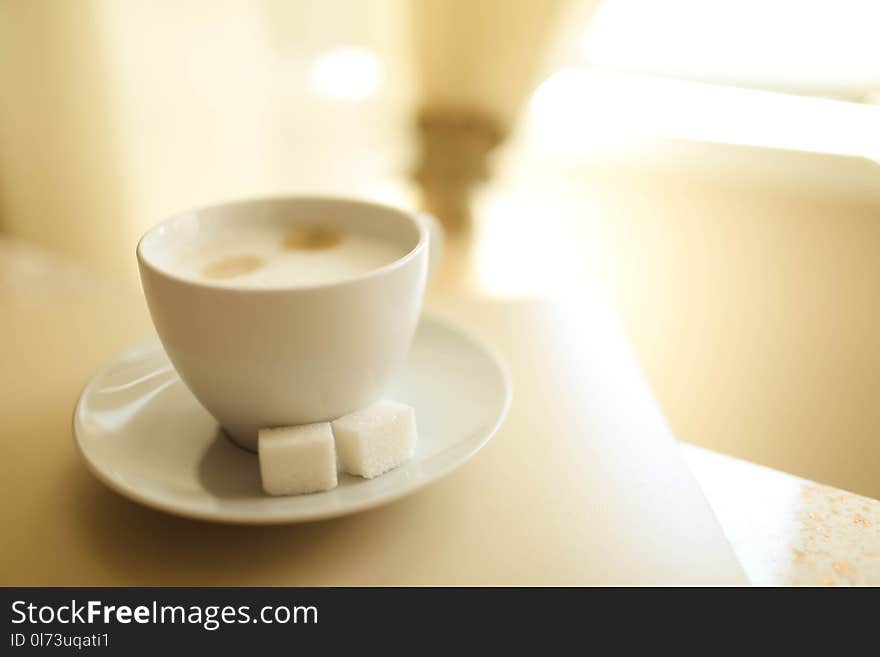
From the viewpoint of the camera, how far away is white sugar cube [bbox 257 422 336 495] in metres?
0.53

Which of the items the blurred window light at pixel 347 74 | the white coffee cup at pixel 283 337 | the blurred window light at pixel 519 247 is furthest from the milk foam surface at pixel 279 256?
the blurred window light at pixel 347 74

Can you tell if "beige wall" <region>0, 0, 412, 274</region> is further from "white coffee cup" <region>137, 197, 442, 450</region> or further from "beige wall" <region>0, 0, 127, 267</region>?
"white coffee cup" <region>137, 197, 442, 450</region>

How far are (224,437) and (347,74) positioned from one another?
5.82ft

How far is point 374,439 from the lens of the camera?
1.81 ft

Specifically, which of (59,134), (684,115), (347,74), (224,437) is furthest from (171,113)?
(224,437)

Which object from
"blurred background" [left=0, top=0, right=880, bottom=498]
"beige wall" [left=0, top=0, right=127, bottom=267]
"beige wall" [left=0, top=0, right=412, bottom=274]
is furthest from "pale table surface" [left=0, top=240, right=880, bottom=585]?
"beige wall" [left=0, top=0, right=127, bottom=267]

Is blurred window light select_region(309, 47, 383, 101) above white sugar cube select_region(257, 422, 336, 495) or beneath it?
beneath

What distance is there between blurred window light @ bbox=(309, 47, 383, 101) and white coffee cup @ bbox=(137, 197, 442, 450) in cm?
165

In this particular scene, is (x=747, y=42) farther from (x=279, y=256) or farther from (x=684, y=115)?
(x=279, y=256)

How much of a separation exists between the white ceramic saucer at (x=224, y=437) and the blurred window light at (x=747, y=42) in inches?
46.9
